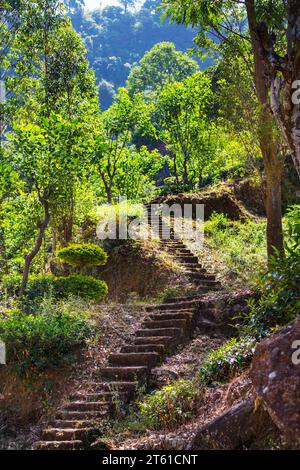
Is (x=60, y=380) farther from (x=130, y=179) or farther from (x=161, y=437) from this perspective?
(x=130, y=179)

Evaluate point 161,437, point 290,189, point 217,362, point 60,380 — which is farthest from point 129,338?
point 290,189

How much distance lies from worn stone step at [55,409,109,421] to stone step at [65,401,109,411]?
9cm

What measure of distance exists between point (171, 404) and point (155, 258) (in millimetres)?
8057

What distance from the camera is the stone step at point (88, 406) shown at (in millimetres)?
7926

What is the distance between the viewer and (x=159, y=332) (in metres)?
10.1

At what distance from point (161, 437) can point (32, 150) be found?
817 centimetres

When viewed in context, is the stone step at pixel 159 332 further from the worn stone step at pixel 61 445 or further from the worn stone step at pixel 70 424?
the worn stone step at pixel 61 445

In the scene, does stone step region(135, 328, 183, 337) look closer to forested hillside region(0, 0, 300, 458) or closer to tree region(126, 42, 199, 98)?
forested hillside region(0, 0, 300, 458)

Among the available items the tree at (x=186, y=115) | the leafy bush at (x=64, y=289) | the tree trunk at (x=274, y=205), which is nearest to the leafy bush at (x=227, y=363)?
the tree trunk at (x=274, y=205)

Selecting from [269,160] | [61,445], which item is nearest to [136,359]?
[61,445]

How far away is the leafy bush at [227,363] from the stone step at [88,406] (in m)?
1.48

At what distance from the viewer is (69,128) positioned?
13141 mm

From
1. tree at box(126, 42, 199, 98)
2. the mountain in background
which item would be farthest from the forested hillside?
the mountain in background

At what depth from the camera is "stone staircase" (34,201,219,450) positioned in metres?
7.31
